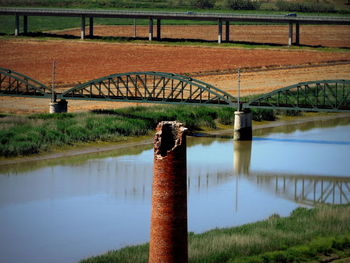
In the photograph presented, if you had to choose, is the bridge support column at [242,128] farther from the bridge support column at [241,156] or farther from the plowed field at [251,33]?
the plowed field at [251,33]

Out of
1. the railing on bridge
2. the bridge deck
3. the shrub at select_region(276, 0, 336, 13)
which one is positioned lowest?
the railing on bridge

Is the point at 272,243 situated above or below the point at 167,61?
below

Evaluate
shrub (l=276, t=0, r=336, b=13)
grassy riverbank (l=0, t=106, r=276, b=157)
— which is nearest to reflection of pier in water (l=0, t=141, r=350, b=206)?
grassy riverbank (l=0, t=106, r=276, b=157)

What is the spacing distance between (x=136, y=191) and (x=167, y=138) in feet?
55.0

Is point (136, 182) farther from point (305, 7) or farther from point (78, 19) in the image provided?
point (305, 7)

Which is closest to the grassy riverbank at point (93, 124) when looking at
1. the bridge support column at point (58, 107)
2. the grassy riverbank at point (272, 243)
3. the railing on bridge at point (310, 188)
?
the bridge support column at point (58, 107)

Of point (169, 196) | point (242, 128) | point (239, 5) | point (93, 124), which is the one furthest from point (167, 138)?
point (239, 5)

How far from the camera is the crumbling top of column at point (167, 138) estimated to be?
869 inches

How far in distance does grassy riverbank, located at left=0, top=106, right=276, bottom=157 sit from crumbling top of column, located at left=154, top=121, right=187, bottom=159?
2434 cm

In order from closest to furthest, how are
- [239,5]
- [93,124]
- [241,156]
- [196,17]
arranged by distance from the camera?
[241,156] < [93,124] < [196,17] < [239,5]

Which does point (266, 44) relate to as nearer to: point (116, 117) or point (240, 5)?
point (240, 5)

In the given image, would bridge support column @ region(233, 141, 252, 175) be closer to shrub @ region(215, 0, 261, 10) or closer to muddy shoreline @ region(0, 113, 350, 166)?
muddy shoreline @ region(0, 113, 350, 166)

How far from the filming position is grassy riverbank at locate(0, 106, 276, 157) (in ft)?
154

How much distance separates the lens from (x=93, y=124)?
52094mm
